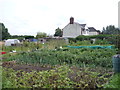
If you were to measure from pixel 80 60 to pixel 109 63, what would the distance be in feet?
4.82

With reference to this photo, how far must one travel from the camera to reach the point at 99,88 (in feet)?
13.2

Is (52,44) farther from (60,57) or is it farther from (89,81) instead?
(89,81)

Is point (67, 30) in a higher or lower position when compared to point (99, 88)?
higher

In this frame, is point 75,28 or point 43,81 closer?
point 43,81

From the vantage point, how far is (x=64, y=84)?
4.26m

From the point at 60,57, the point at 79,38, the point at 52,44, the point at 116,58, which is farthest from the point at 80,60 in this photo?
the point at 79,38

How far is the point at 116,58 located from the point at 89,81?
163 cm

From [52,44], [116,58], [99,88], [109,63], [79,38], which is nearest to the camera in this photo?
[99,88]

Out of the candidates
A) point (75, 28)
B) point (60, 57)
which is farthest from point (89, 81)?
point (75, 28)

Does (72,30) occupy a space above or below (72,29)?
below

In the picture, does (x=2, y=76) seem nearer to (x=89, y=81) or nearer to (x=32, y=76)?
(x=32, y=76)

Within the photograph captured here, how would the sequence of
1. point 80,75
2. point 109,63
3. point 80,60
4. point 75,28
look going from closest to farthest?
point 80,75, point 109,63, point 80,60, point 75,28

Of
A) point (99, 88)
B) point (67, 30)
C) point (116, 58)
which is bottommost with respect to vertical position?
point (99, 88)

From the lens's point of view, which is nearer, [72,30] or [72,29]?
[72,29]
